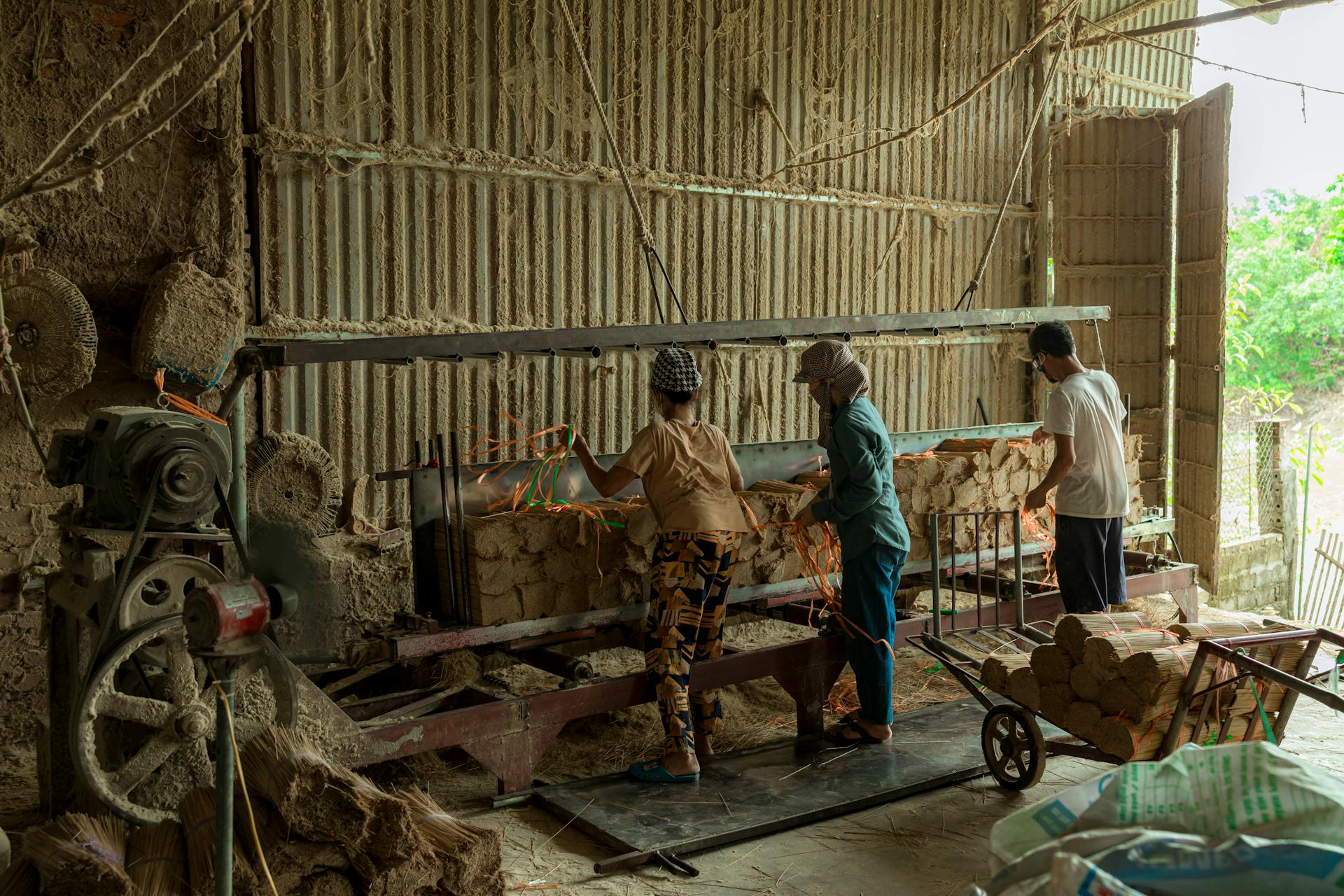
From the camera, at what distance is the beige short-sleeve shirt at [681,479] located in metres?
5.18

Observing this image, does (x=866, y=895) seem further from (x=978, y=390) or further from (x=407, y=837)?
(x=978, y=390)

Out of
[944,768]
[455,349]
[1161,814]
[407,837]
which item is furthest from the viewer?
[944,768]

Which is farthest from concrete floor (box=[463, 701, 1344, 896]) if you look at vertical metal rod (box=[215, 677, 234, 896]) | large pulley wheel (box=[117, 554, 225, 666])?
large pulley wheel (box=[117, 554, 225, 666])

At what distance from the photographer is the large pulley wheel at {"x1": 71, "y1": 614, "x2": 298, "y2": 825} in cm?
381

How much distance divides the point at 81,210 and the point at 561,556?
10.2 ft

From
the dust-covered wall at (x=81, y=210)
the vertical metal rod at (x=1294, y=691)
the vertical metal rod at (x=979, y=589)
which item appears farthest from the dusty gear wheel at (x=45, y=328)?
the vertical metal rod at (x=1294, y=691)

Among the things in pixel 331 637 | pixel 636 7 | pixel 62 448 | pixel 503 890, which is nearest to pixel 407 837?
pixel 503 890

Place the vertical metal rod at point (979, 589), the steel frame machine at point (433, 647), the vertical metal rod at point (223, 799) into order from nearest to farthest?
the vertical metal rod at point (223, 799)
the steel frame machine at point (433, 647)
the vertical metal rod at point (979, 589)

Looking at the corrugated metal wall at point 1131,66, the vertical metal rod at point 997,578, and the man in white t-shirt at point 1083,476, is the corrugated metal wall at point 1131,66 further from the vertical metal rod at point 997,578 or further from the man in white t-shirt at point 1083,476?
the vertical metal rod at point 997,578

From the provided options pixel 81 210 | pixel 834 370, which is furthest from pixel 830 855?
pixel 81 210

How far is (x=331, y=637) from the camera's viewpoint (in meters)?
3.25

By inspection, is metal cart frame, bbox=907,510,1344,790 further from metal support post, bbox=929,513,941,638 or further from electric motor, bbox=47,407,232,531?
electric motor, bbox=47,407,232,531

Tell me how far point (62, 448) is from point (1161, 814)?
3.38 meters

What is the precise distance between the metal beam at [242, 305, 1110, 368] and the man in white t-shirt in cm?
54
